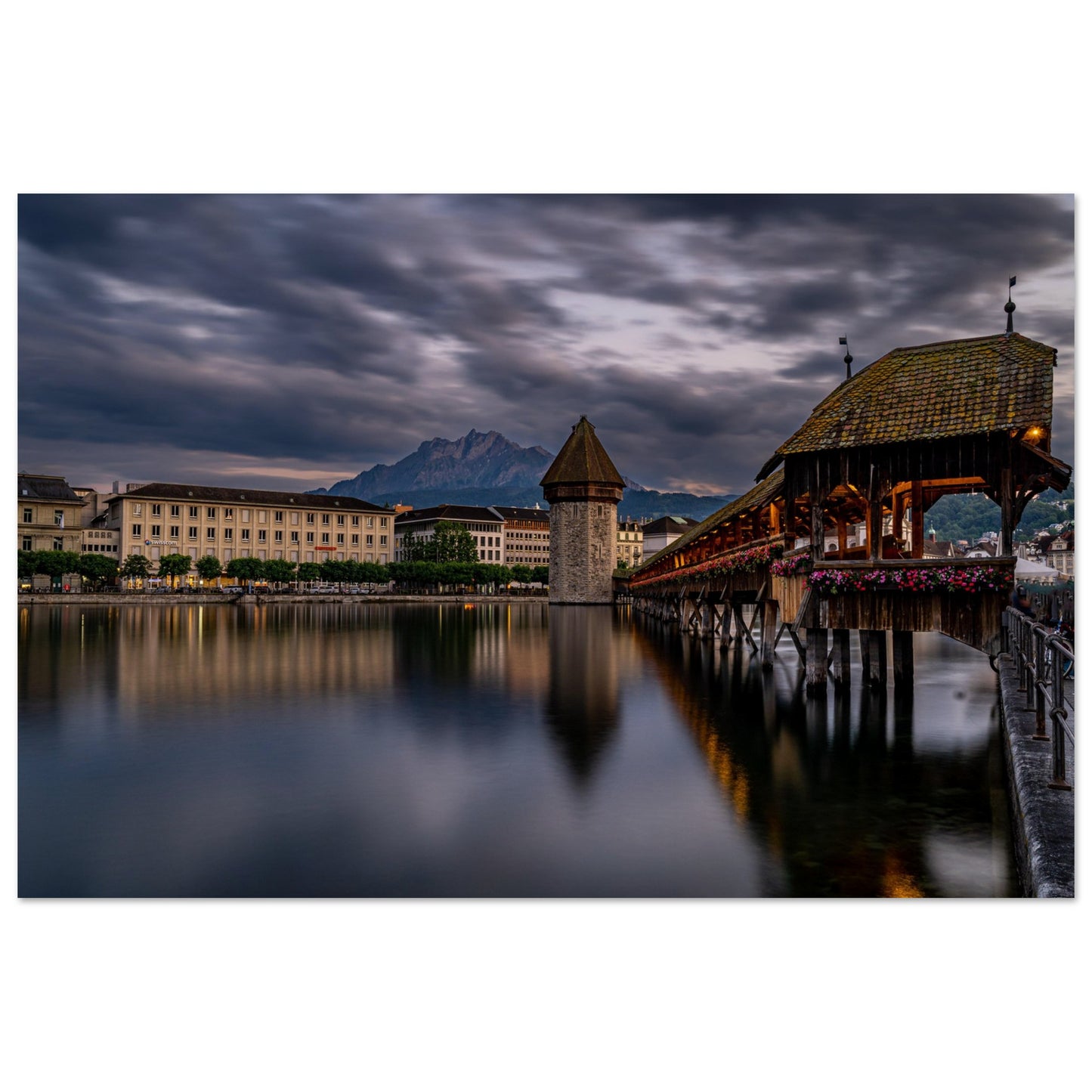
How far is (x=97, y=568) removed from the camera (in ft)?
289

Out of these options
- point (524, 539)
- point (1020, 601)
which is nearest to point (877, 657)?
point (1020, 601)

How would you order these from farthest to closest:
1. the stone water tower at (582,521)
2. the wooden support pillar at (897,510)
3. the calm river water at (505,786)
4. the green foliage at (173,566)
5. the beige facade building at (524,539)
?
the beige facade building at (524,539), the green foliage at (173,566), the stone water tower at (582,521), the wooden support pillar at (897,510), the calm river water at (505,786)

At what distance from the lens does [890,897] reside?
265 inches

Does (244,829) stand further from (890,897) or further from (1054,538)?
(1054,538)

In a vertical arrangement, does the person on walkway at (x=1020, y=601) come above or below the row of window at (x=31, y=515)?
below

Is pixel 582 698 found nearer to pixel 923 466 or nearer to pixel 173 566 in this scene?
pixel 923 466

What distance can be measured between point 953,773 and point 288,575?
10314 centimetres

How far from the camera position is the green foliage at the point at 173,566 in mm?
99125

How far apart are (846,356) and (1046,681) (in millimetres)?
11310

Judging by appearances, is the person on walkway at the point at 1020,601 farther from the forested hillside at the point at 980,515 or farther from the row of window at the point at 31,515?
the row of window at the point at 31,515

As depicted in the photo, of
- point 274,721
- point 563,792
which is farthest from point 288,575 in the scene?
point 563,792

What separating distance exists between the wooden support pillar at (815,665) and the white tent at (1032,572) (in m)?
3.97

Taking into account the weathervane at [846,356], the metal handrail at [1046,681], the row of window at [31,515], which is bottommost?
the metal handrail at [1046,681]

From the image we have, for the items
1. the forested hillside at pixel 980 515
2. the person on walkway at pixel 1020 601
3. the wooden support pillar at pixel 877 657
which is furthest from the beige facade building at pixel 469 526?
the person on walkway at pixel 1020 601
